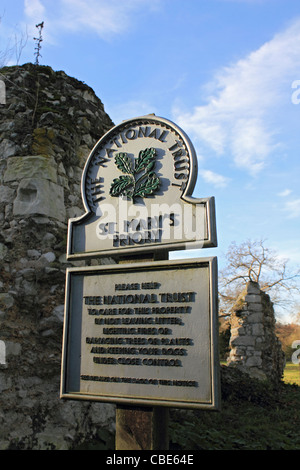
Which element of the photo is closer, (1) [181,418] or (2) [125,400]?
(2) [125,400]

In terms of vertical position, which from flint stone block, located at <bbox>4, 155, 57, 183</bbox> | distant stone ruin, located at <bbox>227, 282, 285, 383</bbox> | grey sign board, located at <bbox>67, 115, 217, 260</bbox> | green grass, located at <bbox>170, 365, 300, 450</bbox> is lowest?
green grass, located at <bbox>170, 365, 300, 450</bbox>

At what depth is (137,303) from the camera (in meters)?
2.56

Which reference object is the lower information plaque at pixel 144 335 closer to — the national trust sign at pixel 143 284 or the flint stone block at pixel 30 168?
the national trust sign at pixel 143 284

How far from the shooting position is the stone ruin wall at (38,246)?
3326 millimetres

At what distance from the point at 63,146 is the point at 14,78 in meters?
1.24

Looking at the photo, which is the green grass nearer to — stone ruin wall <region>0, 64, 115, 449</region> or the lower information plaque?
stone ruin wall <region>0, 64, 115, 449</region>

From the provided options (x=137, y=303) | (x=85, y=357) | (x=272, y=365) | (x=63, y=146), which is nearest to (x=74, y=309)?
(x=85, y=357)

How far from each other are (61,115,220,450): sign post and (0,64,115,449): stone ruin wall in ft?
3.11

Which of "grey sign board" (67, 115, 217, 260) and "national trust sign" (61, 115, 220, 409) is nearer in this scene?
"national trust sign" (61, 115, 220, 409)

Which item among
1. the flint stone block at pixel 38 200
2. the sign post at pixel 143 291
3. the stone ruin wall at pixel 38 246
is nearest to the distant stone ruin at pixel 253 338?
the stone ruin wall at pixel 38 246

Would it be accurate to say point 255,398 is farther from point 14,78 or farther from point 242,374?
point 14,78

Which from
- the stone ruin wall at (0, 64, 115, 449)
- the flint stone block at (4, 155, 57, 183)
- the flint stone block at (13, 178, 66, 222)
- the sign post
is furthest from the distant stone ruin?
the sign post

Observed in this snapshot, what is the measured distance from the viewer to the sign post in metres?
2.33

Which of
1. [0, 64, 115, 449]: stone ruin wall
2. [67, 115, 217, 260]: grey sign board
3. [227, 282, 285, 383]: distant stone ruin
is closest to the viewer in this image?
[67, 115, 217, 260]: grey sign board
